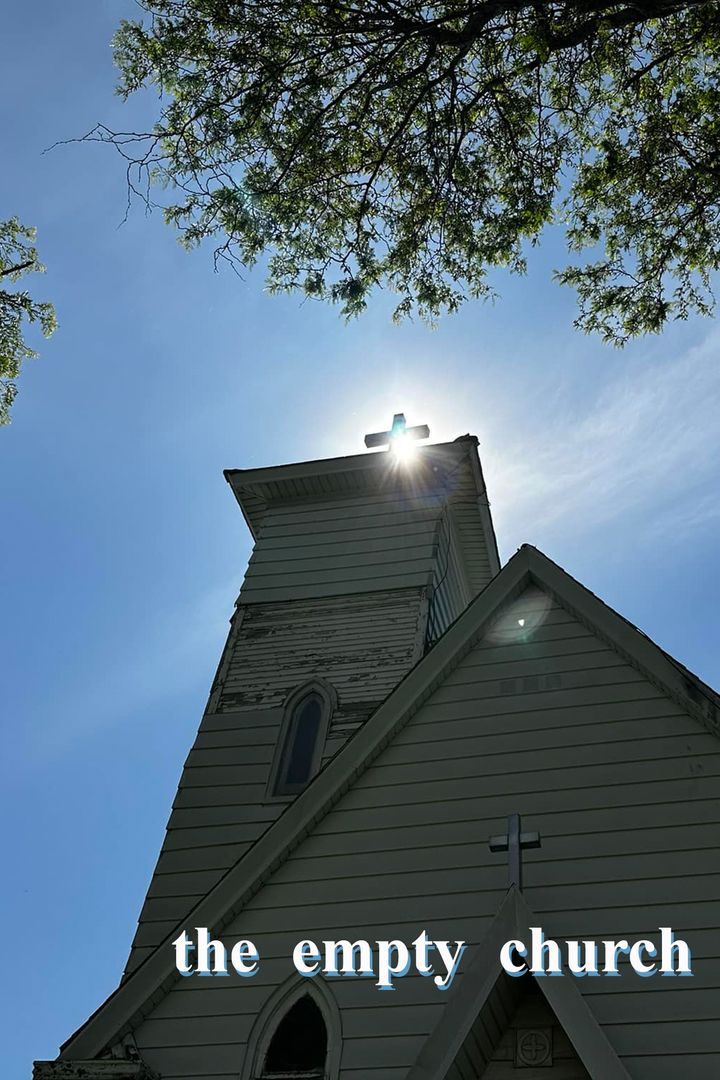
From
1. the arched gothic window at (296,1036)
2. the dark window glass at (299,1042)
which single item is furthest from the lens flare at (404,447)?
the dark window glass at (299,1042)

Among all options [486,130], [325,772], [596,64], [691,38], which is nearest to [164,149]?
[486,130]

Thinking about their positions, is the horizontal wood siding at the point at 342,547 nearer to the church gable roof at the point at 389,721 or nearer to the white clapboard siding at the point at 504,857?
the church gable roof at the point at 389,721

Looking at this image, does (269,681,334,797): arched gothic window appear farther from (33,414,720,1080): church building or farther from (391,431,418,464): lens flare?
(391,431,418,464): lens flare

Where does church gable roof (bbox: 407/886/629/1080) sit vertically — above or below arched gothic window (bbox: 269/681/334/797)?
below

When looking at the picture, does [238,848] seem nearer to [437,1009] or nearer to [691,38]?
[437,1009]

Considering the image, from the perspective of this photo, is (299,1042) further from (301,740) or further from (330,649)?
(330,649)

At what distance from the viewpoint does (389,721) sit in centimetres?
862

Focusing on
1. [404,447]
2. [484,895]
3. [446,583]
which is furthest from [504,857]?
[404,447]

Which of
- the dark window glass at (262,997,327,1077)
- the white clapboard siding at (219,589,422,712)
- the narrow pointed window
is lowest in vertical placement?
the dark window glass at (262,997,327,1077)

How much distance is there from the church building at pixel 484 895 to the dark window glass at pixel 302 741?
476 cm

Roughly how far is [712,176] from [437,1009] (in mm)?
9980

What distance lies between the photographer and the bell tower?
41.5 feet

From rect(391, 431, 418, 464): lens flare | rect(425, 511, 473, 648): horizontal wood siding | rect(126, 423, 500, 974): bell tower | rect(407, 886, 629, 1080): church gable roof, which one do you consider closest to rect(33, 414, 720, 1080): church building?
rect(407, 886, 629, 1080): church gable roof

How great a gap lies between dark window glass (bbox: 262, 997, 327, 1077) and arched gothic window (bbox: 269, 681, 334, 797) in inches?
215
